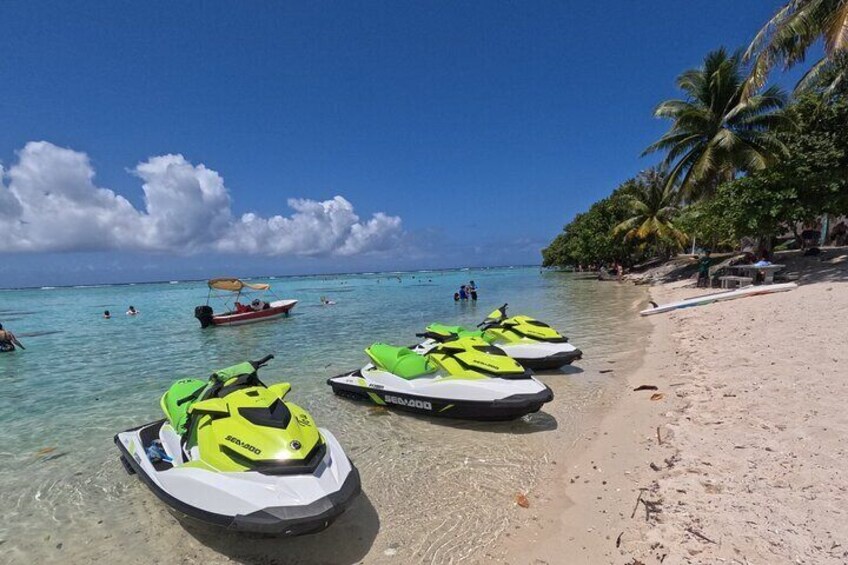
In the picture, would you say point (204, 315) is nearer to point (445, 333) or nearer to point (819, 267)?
point (445, 333)

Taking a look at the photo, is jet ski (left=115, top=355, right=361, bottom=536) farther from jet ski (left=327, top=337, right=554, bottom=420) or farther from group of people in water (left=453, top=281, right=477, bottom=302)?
group of people in water (left=453, top=281, right=477, bottom=302)

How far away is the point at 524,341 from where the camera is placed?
8109 millimetres

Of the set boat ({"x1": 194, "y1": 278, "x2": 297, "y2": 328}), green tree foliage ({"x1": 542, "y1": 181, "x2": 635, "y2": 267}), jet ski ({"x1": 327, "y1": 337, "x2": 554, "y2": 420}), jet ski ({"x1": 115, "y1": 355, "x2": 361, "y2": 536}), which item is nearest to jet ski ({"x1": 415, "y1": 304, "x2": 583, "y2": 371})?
jet ski ({"x1": 327, "y1": 337, "x2": 554, "y2": 420})

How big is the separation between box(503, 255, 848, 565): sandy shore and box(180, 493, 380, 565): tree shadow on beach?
4.37ft

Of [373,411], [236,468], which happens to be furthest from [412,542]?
[373,411]

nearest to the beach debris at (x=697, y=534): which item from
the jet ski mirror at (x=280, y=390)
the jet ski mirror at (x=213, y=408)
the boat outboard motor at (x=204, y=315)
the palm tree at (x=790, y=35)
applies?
the jet ski mirror at (x=280, y=390)

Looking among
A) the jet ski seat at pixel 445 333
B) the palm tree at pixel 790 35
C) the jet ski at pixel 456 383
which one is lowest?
the jet ski at pixel 456 383

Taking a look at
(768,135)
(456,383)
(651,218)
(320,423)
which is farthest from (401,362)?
(651,218)

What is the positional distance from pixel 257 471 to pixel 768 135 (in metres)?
26.5

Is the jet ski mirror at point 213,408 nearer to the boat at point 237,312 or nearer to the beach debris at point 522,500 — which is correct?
the beach debris at point 522,500

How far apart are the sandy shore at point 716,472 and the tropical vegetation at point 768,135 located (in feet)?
35.7

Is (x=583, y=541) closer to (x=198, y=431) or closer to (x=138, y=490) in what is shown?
(x=198, y=431)

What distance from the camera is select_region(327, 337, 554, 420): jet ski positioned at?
547cm

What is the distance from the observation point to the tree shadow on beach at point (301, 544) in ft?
11.0
